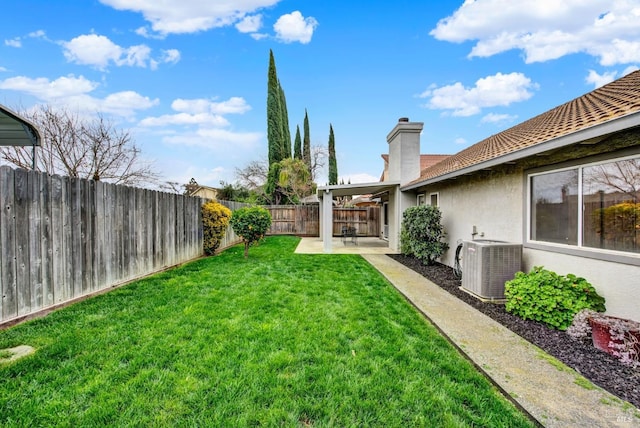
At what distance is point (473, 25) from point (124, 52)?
1261 centimetres

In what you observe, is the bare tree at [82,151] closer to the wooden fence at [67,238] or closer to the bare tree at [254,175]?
the wooden fence at [67,238]

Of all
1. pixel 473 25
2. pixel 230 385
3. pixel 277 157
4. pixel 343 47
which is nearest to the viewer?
pixel 230 385

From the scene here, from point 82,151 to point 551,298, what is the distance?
14.8 meters

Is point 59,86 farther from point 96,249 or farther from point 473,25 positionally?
point 473,25

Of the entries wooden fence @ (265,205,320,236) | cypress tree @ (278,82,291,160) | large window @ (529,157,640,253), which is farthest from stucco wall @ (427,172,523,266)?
cypress tree @ (278,82,291,160)

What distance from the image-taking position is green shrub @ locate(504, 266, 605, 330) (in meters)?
3.72

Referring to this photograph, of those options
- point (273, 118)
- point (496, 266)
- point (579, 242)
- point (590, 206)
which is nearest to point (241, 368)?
point (496, 266)

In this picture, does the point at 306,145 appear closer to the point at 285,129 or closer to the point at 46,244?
the point at 285,129

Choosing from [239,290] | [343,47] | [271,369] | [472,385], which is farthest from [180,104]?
[472,385]

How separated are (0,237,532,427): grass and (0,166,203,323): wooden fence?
37cm

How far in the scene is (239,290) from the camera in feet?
17.9

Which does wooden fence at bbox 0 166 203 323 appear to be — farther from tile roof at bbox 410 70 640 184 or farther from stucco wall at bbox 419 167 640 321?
stucco wall at bbox 419 167 640 321

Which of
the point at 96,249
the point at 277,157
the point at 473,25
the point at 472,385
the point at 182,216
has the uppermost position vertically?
the point at 473,25

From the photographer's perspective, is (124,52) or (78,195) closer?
(78,195)
